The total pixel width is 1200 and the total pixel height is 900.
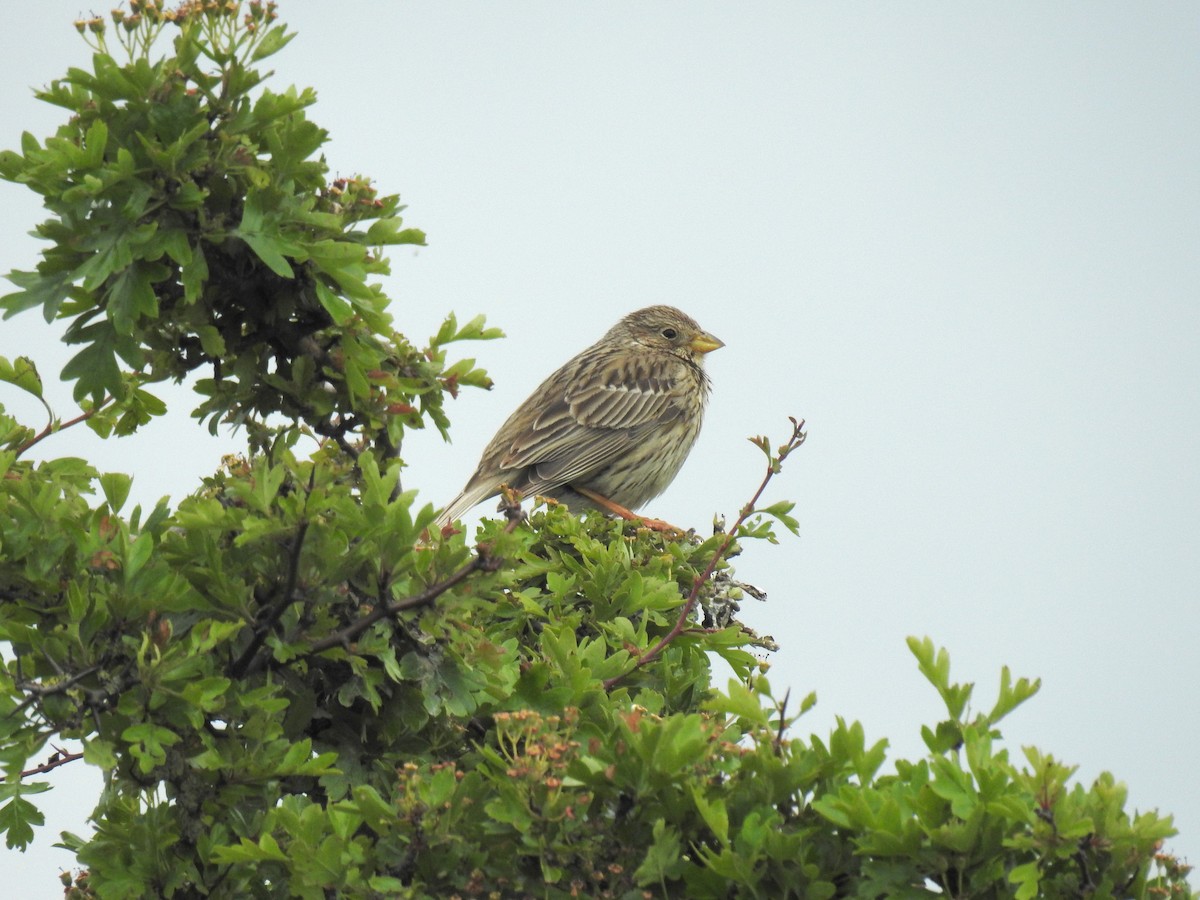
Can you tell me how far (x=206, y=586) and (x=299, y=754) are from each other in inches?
18.5

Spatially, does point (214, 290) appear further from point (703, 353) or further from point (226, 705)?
point (703, 353)

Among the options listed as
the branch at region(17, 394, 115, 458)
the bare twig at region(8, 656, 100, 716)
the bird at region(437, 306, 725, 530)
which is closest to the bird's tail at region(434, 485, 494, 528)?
the bird at region(437, 306, 725, 530)

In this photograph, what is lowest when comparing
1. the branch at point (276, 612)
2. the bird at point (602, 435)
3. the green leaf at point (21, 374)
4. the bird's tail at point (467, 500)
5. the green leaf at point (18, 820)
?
the green leaf at point (18, 820)

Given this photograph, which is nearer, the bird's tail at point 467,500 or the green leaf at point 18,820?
the green leaf at point 18,820

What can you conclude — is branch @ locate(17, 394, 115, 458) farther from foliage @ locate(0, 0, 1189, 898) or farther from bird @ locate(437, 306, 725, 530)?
bird @ locate(437, 306, 725, 530)

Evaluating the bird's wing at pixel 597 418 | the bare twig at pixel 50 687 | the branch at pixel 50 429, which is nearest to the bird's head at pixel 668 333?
the bird's wing at pixel 597 418

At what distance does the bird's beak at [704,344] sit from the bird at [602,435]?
20 centimetres

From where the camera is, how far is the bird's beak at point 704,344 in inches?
454

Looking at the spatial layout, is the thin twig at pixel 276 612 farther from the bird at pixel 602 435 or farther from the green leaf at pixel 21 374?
the bird at pixel 602 435

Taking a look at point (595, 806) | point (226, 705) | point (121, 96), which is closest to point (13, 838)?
point (226, 705)

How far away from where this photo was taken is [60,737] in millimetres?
3600

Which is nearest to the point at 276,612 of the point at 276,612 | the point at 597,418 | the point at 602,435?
the point at 276,612

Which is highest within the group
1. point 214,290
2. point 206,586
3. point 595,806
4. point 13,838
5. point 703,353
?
point 703,353

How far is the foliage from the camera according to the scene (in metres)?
3.37
